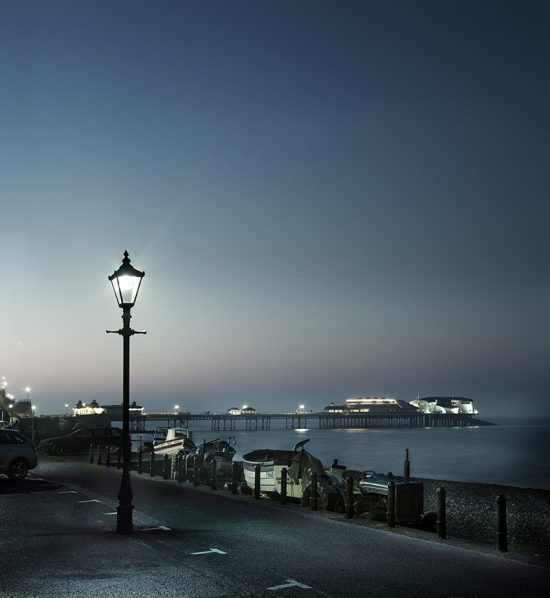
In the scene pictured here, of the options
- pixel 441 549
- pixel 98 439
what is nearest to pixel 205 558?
pixel 441 549

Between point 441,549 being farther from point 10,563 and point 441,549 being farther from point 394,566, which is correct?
point 10,563

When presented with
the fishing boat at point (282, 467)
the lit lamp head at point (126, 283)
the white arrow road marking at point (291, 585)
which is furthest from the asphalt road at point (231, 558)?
the fishing boat at point (282, 467)

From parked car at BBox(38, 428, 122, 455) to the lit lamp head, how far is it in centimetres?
2767

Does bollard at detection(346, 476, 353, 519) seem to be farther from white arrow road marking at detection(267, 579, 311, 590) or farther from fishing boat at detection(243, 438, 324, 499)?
white arrow road marking at detection(267, 579, 311, 590)

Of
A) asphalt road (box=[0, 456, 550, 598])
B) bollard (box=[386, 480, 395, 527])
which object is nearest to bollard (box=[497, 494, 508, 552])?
asphalt road (box=[0, 456, 550, 598])

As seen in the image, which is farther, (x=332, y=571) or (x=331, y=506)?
(x=331, y=506)

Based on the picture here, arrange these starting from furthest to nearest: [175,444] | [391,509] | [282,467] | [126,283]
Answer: [175,444] → [282,467] → [391,509] → [126,283]

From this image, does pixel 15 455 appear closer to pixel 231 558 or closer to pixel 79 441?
pixel 231 558

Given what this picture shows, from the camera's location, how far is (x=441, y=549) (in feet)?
39.6

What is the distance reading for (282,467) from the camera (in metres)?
26.1

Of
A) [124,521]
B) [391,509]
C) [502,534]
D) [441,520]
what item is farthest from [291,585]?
[391,509]

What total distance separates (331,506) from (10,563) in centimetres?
1217

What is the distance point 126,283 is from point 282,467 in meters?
14.4

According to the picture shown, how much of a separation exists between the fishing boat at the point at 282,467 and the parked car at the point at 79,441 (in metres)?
11.8
